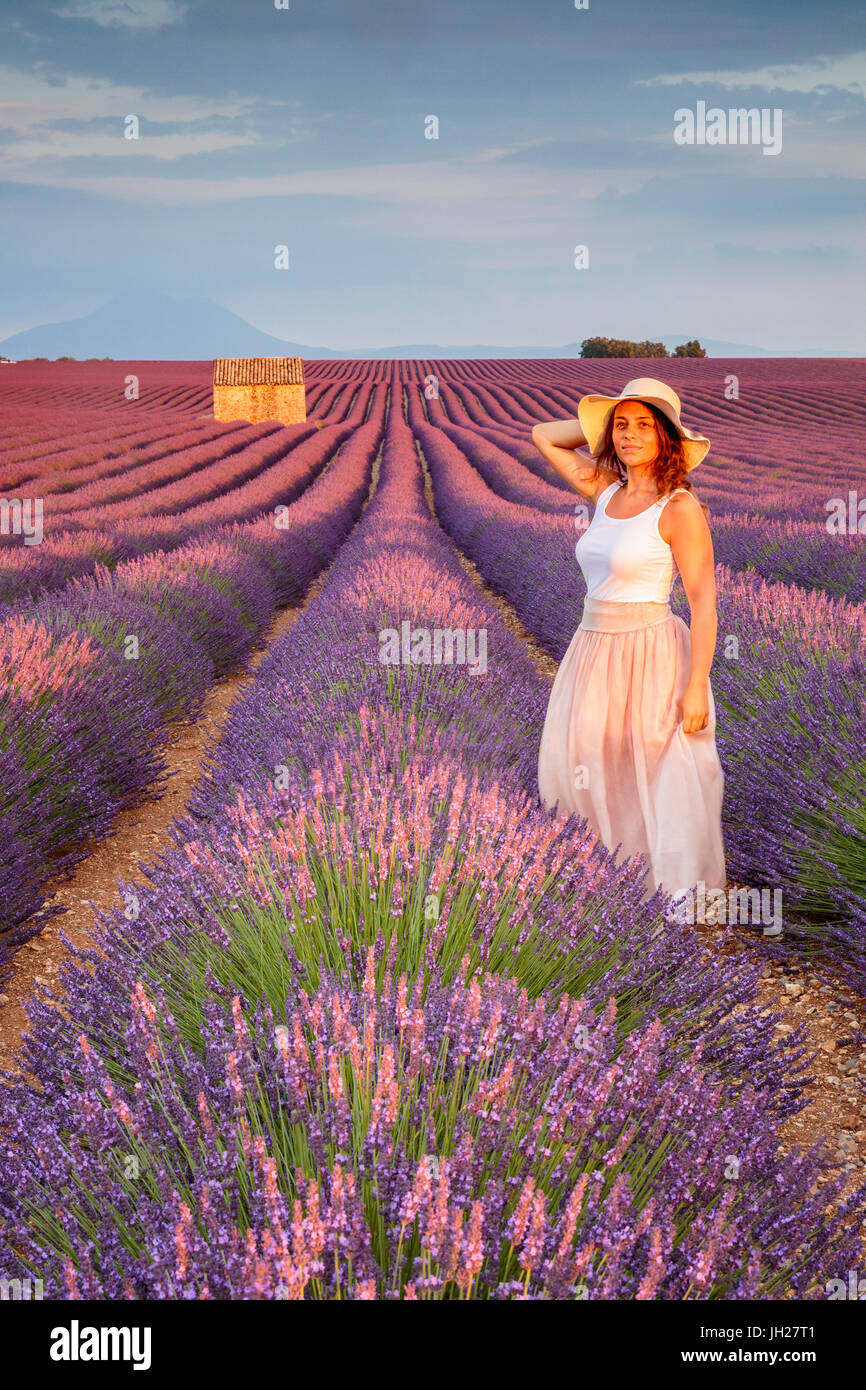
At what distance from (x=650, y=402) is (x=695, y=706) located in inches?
35.1

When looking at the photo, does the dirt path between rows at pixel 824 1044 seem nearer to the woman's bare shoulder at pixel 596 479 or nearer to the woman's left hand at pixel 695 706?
the woman's left hand at pixel 695 706

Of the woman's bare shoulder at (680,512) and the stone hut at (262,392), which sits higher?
the stone hut at (262,392)

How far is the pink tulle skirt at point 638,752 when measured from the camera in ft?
9.86

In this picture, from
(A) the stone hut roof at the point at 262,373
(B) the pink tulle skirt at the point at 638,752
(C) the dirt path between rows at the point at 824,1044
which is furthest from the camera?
(A) the stone hut roof at the point at 262,373

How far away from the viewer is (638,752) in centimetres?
307

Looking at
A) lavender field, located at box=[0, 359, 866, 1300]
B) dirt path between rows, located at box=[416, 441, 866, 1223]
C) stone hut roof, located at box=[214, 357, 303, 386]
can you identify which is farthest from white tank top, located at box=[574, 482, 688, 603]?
stone hut roof, located at box=[214, 357, 303, 386]

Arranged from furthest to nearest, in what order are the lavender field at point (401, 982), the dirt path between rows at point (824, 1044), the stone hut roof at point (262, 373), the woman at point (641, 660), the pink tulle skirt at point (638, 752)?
the stone hut roof at point (262, 373), the pink tulle skirt at point (638, 752), the woman at point (641, 660), the dirt path between rows at point (824, 1044), the lavender field at point (401, 982)

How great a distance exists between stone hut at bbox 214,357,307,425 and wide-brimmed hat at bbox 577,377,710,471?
27855 mm

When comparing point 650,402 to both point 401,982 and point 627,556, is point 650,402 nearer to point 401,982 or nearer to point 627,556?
point 627,556

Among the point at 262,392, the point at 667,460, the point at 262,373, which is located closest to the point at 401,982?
the point at 667,460

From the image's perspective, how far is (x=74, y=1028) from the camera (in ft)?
5.69

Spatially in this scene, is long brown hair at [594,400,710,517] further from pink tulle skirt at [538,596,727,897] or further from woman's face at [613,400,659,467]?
pink tulle skirt at [538,596,727,897]

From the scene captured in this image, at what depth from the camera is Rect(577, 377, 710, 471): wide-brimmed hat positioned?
2.72 metres

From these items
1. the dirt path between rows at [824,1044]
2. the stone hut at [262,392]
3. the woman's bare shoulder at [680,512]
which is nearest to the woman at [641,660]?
the woman's bare shoulder at [680,512]
